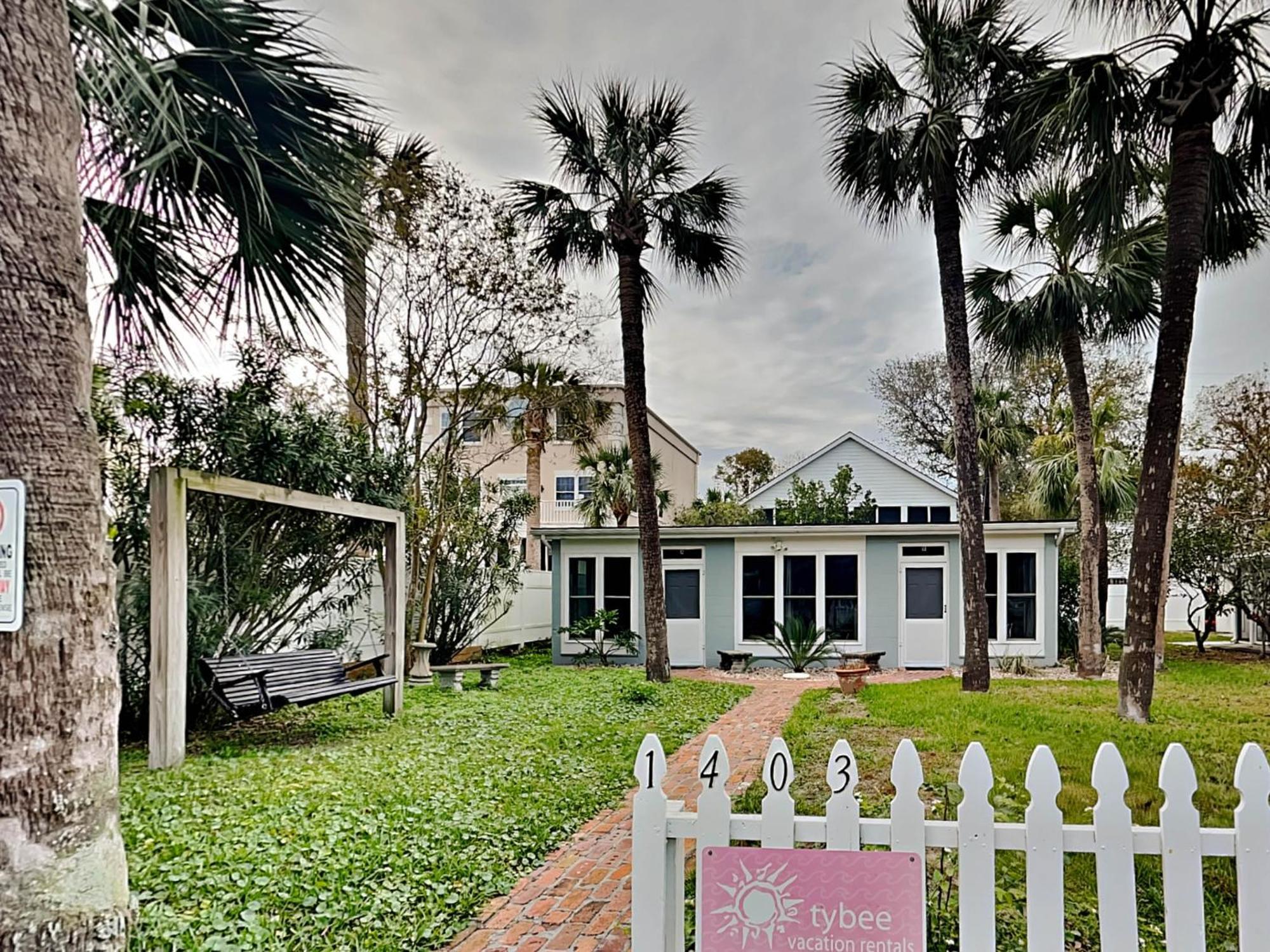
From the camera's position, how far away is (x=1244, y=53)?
23.4ft

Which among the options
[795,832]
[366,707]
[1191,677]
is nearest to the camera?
[795,832]

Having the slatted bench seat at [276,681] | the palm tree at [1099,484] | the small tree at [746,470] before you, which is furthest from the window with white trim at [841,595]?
the small tree at [746,470]

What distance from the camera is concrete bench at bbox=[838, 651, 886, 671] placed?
14203 millimetres

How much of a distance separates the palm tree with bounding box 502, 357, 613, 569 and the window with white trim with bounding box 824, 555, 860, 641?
5421mm

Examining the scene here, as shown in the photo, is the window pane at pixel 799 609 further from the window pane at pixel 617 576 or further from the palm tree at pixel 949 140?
the palm tree at pixel 949 140

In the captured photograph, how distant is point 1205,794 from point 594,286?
1129cm

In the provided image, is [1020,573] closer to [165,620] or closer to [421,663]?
[421,663]

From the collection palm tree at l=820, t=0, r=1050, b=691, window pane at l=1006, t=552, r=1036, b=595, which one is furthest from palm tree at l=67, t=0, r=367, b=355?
window pane at l=1006, t=552, r=1036, b=595

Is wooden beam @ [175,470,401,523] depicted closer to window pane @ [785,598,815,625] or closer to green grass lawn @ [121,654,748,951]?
green grass lawn @ [121,654,748,951]

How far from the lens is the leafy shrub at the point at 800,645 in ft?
47.0

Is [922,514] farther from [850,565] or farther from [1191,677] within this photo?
[1191,677]

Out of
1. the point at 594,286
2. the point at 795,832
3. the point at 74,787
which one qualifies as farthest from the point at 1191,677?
the point at 74,787

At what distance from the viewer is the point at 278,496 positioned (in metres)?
6.66

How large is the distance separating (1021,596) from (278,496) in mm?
12780
